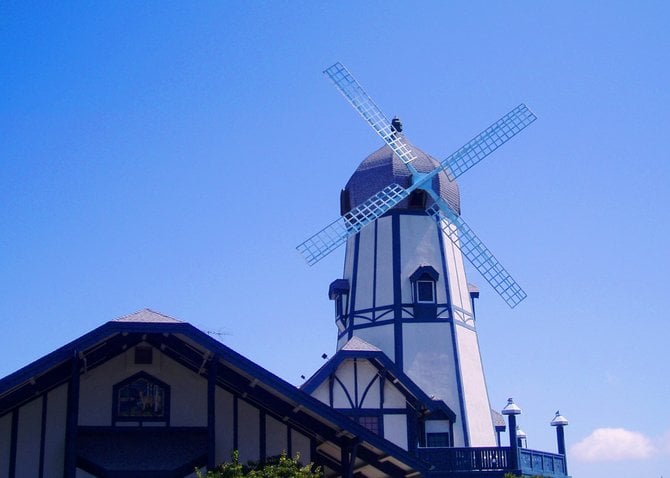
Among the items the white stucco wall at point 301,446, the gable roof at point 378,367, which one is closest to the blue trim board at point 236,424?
the white stucco wall at point 301,446

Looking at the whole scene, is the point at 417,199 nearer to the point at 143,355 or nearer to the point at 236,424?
the point at 236,424

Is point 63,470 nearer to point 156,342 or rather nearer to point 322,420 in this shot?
point 156,342

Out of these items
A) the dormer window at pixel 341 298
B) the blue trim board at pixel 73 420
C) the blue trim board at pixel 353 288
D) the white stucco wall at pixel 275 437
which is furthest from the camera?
the dormer window at pixel 341 298

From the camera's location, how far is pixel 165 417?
2392cm

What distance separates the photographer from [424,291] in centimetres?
4131

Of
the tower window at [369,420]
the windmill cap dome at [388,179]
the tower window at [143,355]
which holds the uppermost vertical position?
the windmill cap dome at [388,179]

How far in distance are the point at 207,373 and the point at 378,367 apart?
43.9 feet

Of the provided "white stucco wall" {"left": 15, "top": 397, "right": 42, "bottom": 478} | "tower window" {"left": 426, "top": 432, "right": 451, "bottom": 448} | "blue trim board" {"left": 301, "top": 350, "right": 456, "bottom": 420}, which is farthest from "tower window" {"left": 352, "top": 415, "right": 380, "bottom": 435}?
"white stucco wall" {"left": 15, "top": 397, "right": 42, "bottom": 478}

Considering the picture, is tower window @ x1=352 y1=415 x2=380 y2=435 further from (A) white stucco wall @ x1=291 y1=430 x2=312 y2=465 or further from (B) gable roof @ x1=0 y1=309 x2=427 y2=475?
→ (A) white stucco wall @ x1=291 y1=430 x2=312 y2=465

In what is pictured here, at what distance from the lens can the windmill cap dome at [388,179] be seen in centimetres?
4328

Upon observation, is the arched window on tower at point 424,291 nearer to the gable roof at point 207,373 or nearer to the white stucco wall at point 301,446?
the gable roof at point 207,373

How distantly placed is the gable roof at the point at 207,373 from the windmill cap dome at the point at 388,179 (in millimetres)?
19713

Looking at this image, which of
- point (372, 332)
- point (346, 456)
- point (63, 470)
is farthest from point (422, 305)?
point (63, 470)

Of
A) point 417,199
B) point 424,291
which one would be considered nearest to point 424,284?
point 424,291
